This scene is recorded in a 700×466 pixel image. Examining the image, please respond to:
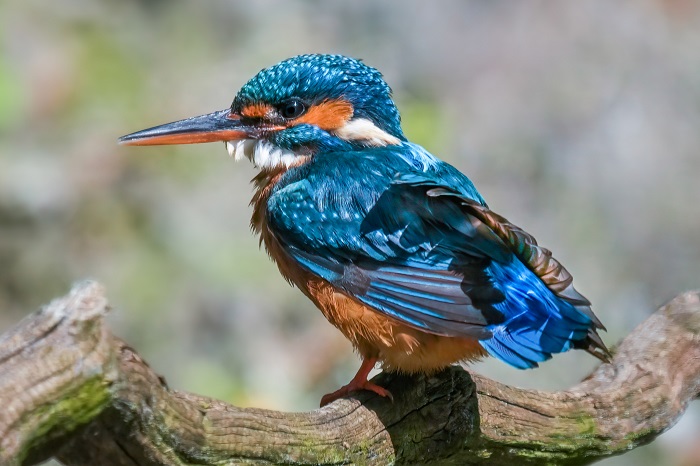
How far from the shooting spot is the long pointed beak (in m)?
3.16

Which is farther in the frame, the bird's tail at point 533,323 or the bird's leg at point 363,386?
the bird's leg at point 363,386

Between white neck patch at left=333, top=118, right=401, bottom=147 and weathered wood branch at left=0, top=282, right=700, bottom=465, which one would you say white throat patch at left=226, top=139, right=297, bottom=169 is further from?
weathered wood branch at left=0, top=282, right=700, bottom=465

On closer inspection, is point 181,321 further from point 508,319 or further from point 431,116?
point 508,319

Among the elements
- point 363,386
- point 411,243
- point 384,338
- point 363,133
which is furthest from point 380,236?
point 363,133

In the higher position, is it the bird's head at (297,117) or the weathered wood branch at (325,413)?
the bird's head at (297,117)

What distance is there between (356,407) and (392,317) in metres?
0.26

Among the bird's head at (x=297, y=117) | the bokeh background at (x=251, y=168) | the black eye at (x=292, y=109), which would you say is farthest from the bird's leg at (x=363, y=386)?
the bokeh background at (x=251, y=168)

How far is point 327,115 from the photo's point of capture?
3.12 metres

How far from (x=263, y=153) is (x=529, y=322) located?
1.07m

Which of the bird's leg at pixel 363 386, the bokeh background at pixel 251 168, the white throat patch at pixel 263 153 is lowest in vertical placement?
the bird's leg at pixel 363 386

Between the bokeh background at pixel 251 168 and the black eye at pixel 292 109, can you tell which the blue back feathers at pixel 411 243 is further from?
the bokeh background at pixel 251 168

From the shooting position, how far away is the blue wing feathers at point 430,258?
252cm

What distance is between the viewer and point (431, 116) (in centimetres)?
462

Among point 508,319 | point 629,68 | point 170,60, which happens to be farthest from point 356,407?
point 629,68
